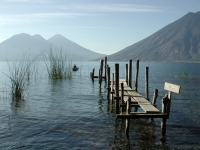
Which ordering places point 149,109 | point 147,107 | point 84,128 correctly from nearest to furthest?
point 149,109
point 147,107
point 84,128

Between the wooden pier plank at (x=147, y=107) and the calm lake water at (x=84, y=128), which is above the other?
the wooden pier plank at (x=147, y=107)

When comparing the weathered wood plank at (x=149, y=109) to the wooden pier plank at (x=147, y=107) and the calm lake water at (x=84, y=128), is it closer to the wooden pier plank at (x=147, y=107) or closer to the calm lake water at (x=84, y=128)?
the wooden pier plank at (x=147, y=107)

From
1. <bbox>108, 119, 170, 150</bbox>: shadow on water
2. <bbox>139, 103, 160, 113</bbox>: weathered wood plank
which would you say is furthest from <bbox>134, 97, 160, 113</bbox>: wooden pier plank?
<bbox>108, 119, 170, 150</bbox>: shadow on water

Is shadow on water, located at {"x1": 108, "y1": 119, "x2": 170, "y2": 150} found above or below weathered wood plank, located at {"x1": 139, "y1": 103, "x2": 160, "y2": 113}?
below

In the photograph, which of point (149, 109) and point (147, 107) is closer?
point (149, 109)

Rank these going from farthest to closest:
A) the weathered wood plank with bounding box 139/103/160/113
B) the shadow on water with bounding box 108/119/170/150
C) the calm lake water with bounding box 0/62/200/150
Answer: the weathered wood plank with bounding box 139/103/160/113
the calm lake water with bounding box 0/62/200/150
the shadow on water with bounding box 108/119/170/150

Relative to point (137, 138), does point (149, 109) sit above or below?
above

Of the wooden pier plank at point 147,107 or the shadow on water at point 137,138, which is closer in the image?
the shadow on water at point 137,138

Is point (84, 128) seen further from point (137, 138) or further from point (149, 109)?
point (149, 109)

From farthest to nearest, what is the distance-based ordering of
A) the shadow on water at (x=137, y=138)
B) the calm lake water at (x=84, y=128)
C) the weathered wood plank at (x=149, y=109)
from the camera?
the weathered wood plank at (x=149, y=109) < the calm lake water at (x=84, y=128) < the shadow on water at (x=137, y=138)

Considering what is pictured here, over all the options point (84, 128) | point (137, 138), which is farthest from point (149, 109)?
point (84, 128)

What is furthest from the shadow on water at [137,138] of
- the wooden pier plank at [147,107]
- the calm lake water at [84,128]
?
the wooden pier plank at [147,107]

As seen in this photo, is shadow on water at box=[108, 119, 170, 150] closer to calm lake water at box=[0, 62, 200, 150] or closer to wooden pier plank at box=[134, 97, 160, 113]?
calm lake water at box=[0, 62, 200, 150]

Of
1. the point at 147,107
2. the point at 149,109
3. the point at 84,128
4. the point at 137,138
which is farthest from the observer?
the point at 84,128
